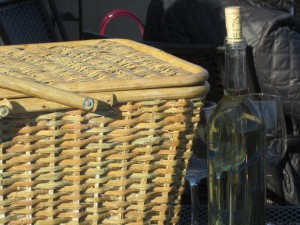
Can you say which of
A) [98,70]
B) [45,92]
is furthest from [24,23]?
[45,92]

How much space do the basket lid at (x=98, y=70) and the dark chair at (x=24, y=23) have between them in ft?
3.53

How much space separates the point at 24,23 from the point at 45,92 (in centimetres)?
161

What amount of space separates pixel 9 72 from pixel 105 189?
0.24 meters

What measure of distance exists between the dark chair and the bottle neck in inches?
53.3

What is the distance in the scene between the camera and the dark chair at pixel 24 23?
97.4 inches

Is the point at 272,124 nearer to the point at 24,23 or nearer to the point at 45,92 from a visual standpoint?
the point at 45,92

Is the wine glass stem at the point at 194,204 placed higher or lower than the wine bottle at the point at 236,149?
lower

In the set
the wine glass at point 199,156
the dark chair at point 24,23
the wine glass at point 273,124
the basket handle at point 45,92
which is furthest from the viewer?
the dark chair at point 24,23

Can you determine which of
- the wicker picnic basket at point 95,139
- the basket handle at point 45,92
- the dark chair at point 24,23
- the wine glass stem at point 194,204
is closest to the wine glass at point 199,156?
the wine glass stem at point 194,204

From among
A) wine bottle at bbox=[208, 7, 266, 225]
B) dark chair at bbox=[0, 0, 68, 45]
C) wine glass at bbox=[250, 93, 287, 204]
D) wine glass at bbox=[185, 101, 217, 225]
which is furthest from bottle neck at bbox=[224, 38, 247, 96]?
dark chair at bbox=[0, 0, 68, 45]

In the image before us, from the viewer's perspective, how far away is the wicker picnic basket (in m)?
1.06

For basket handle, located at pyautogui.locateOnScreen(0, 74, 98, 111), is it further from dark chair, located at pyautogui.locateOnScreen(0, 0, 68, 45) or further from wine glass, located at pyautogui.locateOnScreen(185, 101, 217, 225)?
dark chair, located at pyautogui.locateOnScreen(0, 0, 68, 45)

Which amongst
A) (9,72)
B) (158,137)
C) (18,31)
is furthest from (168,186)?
(18,31)

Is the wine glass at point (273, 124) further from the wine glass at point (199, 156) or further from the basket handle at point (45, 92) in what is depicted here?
the basket handle at point (45, 92)
